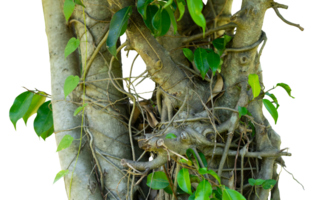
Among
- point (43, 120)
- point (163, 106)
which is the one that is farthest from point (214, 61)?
point (43, 120)

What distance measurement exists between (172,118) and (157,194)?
12.2 inches

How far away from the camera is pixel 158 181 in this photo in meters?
1.09

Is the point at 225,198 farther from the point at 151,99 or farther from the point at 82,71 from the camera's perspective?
the point at 82,71

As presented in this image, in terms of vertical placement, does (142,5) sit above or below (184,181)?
above

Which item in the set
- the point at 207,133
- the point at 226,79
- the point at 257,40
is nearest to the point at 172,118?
the point at 207,133

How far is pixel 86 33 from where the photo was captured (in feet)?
4.08

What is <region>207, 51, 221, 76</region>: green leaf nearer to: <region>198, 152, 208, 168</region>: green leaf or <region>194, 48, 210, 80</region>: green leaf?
<region>194, 48, 210, 80</region>: green leaf

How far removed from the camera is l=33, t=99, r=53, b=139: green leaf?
136 centimetres

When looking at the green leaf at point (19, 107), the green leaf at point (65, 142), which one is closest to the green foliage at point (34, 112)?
the green leaf at point (19, 107)

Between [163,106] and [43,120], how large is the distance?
53 cm

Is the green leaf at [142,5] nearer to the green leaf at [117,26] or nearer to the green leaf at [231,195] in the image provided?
the green leaf at [117,26]

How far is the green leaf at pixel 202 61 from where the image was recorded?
1075 mm

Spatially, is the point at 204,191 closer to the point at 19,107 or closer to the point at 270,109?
the point at 270,109

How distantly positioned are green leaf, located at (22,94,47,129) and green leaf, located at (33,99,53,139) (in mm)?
24
